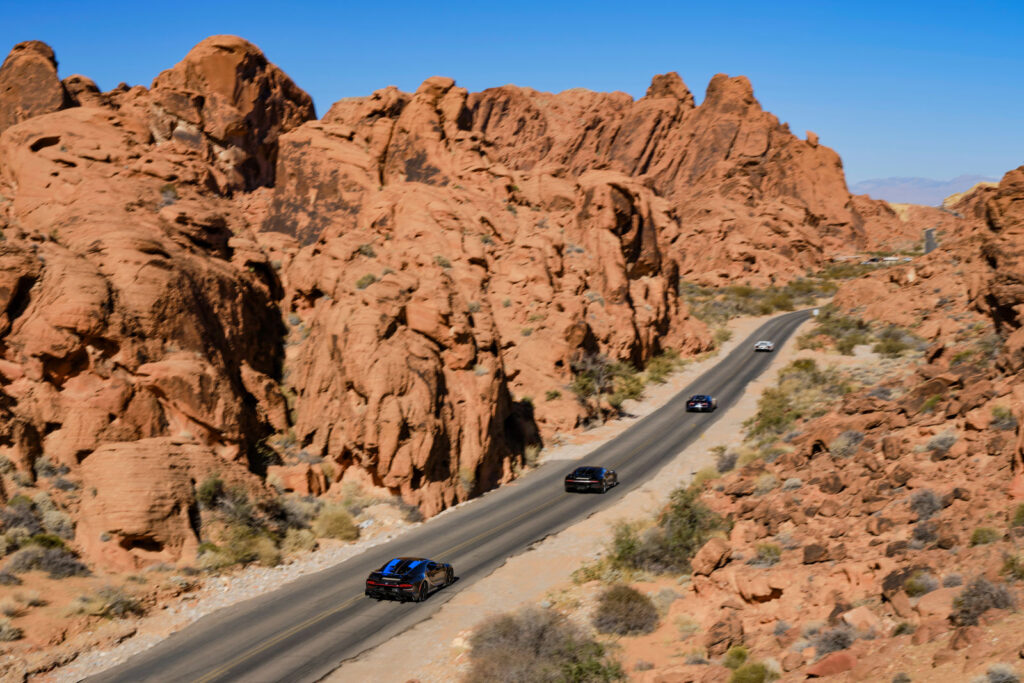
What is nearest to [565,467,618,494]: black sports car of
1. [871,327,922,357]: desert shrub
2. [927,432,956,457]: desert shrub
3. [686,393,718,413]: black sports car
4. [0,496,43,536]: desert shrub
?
[686,393,718,413]: black sports car

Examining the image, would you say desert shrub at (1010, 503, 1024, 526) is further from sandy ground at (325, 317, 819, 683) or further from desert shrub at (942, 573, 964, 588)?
sandy ground at (325, 317, 819, 683)

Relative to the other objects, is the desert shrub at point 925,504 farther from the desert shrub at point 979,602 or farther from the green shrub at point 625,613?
the green shrub at point 625,613

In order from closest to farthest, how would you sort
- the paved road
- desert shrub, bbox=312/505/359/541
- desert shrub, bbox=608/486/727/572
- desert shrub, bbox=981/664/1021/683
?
desert shrub, bbox=981/664/1021/683, the paved road, desert shrub, bbox=608/486/727/572, desert shrub, bbox=312/505/359/541

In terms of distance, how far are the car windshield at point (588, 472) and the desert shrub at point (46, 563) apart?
20.5m

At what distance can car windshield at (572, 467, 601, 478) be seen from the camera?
37031 millimetres

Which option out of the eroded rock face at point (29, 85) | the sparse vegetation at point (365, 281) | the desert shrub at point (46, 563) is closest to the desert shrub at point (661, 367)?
the sparse vegetation at point (365, 281)

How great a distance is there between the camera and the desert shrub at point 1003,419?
73.5 ft

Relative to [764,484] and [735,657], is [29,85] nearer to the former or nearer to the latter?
[764,484]

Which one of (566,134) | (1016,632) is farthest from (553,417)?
(566,134)

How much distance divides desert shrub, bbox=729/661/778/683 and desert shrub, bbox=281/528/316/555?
18546mm

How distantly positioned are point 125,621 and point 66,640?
5.87ft

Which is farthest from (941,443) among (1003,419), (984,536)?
(984,536)

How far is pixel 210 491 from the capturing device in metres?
29.3

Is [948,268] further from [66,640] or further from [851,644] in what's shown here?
[66,640]
